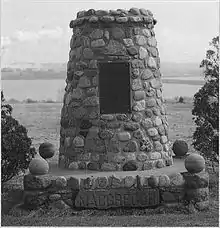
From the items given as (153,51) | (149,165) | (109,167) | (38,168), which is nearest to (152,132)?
(149,165)

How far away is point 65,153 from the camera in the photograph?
34.7ft

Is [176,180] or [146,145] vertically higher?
[146,145]

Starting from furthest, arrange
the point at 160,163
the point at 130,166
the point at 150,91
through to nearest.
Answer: the point at 160,163 → the point at 150,91 → the point at 130,166

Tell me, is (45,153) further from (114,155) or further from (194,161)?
(194,161)

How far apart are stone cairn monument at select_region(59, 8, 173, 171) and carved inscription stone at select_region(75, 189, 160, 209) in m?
0.71

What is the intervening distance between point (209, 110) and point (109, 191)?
3.84 meters

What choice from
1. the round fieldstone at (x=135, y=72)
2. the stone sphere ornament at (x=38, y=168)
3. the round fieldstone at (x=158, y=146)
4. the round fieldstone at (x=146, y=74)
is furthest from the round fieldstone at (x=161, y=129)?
the stone sphere ornament at (x=38, y=168)

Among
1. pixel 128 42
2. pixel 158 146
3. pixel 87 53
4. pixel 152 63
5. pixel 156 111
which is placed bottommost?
pixel 158 146

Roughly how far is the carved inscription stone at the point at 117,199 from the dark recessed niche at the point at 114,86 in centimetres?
169

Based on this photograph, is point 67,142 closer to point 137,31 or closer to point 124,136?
point 124,136

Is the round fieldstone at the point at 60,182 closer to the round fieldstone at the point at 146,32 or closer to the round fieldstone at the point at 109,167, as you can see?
the round fieldstone at the point at 109,167

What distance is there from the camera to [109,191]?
9406 millimetres

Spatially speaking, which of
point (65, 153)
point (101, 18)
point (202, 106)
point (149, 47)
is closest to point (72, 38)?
point (101, 18)

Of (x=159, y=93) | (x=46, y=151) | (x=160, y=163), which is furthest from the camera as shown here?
(x=46, y=151)
